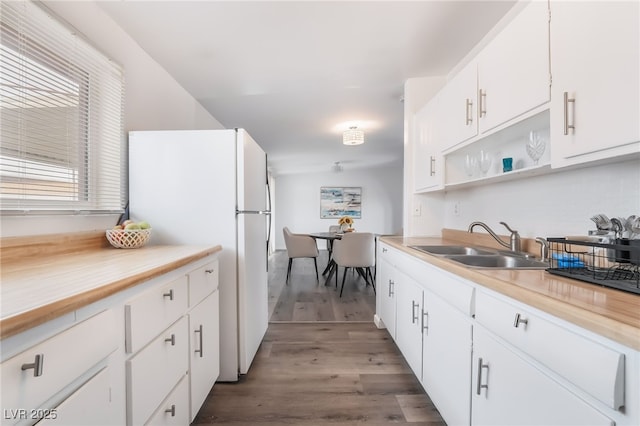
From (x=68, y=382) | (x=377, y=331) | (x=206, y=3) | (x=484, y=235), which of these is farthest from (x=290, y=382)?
(x=206, y=3)

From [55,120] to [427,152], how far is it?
2.39 metres

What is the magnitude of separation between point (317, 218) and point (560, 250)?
7.33 m

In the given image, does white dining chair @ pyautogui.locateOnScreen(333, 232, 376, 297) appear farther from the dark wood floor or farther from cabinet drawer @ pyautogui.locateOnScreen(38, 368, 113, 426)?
cabinet drawer @ pyautogui.locateOnScreen(38, 368, 113, 426)

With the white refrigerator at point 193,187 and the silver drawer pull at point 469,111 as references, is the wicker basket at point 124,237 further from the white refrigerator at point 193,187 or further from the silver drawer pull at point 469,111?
the silver drawer pull at point 469,111

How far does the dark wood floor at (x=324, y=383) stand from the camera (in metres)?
1.54

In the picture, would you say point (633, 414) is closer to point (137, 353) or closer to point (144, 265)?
point (137, 353)

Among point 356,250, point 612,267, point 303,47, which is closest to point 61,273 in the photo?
point 612,267

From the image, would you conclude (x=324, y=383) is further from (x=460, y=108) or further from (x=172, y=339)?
(x=460, y=108)

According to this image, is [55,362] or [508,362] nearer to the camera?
[55,362]

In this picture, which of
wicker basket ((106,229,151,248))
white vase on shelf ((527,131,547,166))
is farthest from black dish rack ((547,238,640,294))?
wicker basket ((106,229,151,248))

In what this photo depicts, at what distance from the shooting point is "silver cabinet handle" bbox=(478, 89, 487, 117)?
1590mm

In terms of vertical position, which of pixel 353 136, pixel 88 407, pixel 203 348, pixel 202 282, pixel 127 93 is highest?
pixel 353 136

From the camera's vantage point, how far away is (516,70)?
134 cm

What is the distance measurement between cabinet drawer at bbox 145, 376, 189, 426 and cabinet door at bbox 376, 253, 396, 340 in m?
1.47
